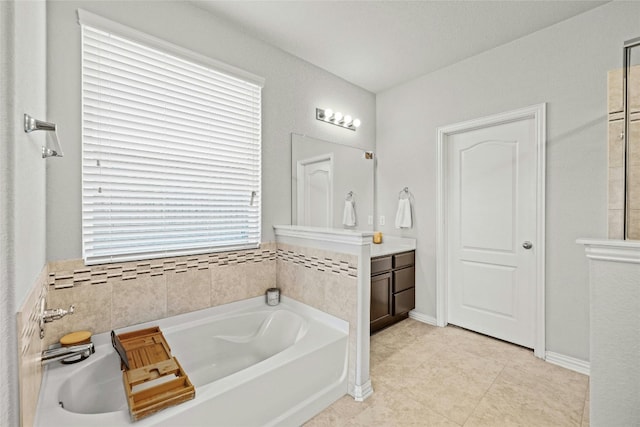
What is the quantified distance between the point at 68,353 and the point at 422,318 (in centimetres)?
303

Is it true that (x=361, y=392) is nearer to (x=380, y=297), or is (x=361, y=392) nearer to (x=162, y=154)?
(x=380, y=297)

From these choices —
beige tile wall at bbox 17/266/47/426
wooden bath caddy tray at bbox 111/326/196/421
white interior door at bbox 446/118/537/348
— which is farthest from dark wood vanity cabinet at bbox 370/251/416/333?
beige tile wall at bbox 17/266/47/426

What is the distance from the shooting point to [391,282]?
2969 millimetres

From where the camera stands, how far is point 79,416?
117cm

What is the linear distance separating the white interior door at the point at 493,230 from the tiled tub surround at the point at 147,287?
2.02 metres

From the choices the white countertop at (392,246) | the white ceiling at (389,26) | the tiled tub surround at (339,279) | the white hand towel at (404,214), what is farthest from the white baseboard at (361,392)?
the white ceiling at (389,26)

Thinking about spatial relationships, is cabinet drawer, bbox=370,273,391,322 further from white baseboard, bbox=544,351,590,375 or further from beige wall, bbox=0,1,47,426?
beige wall, bbox=0,1,47,426

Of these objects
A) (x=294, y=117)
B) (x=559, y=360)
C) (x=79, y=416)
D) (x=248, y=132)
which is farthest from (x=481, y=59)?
(x=79, y=416)

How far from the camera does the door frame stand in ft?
7.84

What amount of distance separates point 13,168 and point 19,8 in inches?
21.6

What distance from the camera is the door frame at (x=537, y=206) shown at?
239 centimetres

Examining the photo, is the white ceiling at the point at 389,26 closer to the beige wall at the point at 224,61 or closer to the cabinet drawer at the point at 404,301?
the beige wall at the point at 224,61

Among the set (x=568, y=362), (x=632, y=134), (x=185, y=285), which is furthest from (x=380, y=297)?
(x=632, y=134)

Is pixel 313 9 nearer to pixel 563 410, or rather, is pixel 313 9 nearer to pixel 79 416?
pixel 79 416
